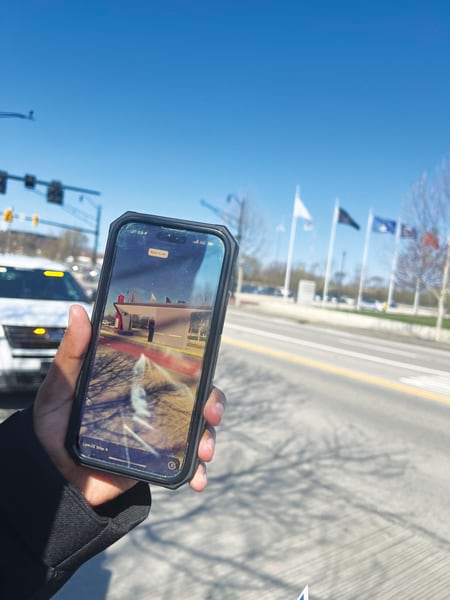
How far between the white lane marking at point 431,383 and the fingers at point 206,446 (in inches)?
326

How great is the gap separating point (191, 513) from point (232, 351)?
7668 mm

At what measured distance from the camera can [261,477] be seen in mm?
4043

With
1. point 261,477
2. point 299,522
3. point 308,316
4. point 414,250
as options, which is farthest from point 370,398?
point 308,316

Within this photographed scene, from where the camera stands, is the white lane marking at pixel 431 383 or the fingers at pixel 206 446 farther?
the white lane marking at pixel 431 383

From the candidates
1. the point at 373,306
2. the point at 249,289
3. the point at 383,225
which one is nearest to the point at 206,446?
the point at 383,225

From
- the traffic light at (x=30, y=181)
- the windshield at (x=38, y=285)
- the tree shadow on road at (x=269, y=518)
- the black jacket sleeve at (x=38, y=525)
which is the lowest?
the tree shadow on road at (x=269, y=518)

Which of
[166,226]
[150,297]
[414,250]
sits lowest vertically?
[150,297]

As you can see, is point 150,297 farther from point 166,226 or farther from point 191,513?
point 191,513

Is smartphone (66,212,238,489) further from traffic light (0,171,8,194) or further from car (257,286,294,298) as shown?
car (257,286,294,298)

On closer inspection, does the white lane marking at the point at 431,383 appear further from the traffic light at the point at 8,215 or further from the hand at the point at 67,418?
the traffic light at the point at 8,215

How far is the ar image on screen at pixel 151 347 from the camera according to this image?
1.44m

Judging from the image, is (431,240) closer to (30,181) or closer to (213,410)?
(30,181)

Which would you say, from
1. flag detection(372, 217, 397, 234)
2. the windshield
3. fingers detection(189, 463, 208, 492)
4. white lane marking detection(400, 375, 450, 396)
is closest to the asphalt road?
fingers detection(189, 463, 208, 492)

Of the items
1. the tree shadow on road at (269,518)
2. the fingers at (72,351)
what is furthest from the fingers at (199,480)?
the tree shadow on road at (269,518)
